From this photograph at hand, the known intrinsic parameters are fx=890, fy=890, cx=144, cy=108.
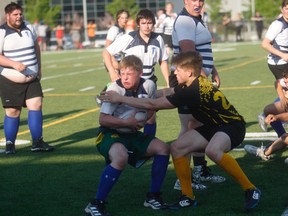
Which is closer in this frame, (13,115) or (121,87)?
(121,87)

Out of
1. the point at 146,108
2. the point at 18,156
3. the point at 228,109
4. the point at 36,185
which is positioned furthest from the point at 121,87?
the point at 18,156

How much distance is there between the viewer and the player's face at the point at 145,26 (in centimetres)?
1003

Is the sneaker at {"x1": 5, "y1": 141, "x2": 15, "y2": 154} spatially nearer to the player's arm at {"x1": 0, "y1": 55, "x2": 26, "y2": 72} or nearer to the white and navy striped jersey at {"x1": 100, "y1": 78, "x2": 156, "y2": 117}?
the player's arm at {"x1": 0, "y1": 55, "x2": 26, "y2": 72}

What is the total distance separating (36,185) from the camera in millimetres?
8711

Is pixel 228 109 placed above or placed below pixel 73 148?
above

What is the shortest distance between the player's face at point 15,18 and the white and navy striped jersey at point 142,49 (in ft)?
4.38

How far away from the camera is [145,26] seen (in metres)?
10.1

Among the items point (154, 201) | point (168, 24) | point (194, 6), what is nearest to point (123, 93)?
point (154, 201)

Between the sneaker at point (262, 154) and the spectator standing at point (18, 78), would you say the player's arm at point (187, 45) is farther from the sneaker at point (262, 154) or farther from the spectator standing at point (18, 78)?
the spectator standing at point (18, 78)

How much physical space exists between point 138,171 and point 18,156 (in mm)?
1970

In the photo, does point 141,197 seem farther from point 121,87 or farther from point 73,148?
point 73,148

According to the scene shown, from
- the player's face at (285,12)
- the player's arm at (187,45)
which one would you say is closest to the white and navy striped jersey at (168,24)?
the player's face at (285,12)

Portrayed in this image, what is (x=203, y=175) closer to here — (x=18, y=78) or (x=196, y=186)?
(x=196, y=186)

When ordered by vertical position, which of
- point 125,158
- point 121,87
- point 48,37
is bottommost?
point 48,37
